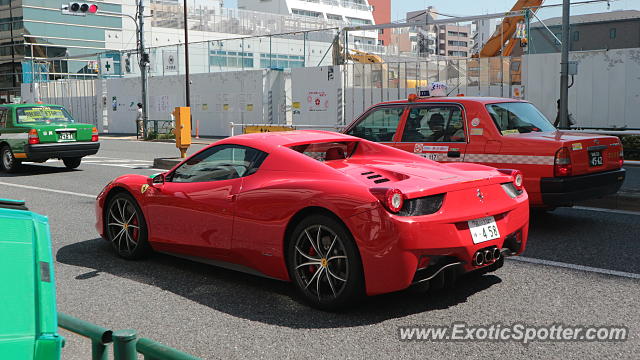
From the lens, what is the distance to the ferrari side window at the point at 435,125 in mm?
8133

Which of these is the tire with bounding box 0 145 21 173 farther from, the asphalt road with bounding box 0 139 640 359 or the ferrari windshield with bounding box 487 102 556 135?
the ferrari windshield with bounding box 487 102 556 135

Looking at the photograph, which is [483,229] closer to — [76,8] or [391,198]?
[391,198]

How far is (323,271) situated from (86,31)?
68951 millimetres

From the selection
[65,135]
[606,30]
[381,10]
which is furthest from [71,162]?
[381,10]

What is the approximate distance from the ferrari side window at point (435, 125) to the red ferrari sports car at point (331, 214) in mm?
2416

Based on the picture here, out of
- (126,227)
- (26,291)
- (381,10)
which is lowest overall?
(126,227)

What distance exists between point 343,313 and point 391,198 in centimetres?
92

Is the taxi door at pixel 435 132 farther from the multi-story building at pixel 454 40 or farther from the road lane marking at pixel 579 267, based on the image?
the multi-story building at pixel 454 40

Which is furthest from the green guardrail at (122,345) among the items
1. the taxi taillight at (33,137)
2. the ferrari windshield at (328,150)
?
the taxi taillight at (33,137)

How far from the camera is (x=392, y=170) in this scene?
200 inches

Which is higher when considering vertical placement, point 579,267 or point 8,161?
point 8,161

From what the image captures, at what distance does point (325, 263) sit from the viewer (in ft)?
15.3

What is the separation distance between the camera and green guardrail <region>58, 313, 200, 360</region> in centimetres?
216

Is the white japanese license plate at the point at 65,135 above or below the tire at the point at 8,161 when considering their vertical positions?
above
